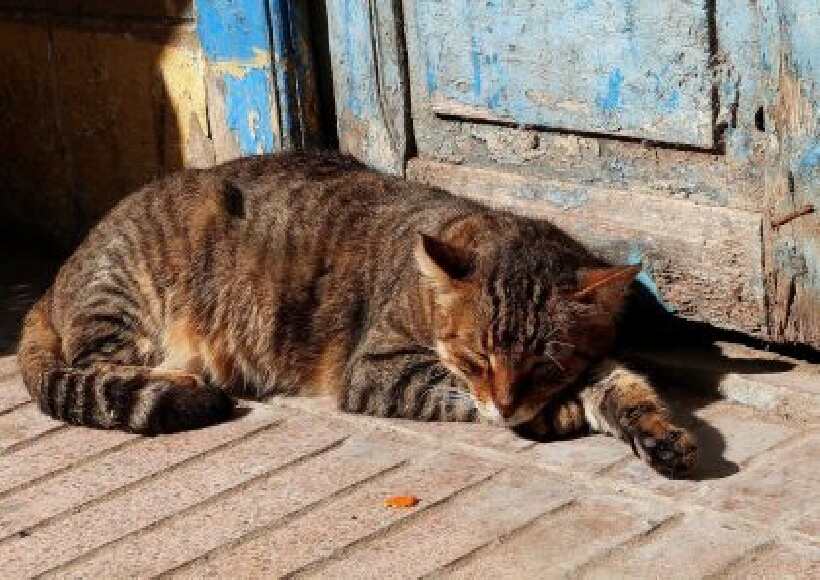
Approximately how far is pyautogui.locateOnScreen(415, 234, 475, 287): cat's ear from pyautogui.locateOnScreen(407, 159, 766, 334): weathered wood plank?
630mm

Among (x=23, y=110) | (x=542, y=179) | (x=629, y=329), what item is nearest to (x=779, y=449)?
(x=629, y=329)

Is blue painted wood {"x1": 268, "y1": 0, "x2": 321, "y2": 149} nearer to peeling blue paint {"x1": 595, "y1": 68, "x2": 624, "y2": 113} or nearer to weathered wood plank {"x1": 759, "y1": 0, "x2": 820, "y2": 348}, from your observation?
peeling blue paint {"x1": 595, "y1": 68, "x2": 624, "y2": 113}

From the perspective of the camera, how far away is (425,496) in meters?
4.52

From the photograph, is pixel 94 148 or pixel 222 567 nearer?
pixel 222 567

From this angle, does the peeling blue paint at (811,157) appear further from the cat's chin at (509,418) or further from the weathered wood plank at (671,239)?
the cat's chin at (509,418)

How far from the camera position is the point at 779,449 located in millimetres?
4641

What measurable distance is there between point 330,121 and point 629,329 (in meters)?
1.52

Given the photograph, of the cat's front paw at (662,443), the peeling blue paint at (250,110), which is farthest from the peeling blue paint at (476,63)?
the cat's front paw at (662,443)

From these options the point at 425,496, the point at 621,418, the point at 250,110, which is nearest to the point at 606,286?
the point at 621,418

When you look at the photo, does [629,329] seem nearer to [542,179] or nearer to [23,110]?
[542,179]

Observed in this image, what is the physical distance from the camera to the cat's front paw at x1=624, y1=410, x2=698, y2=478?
4453mm

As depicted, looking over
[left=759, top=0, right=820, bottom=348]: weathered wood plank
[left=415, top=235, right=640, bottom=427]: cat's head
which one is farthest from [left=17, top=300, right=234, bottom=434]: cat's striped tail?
[left=759, top=0, right=820, bottom=348]: weathered wood plank

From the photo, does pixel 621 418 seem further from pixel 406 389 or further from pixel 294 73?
pixel 294 73

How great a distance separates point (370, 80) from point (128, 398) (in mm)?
1549
